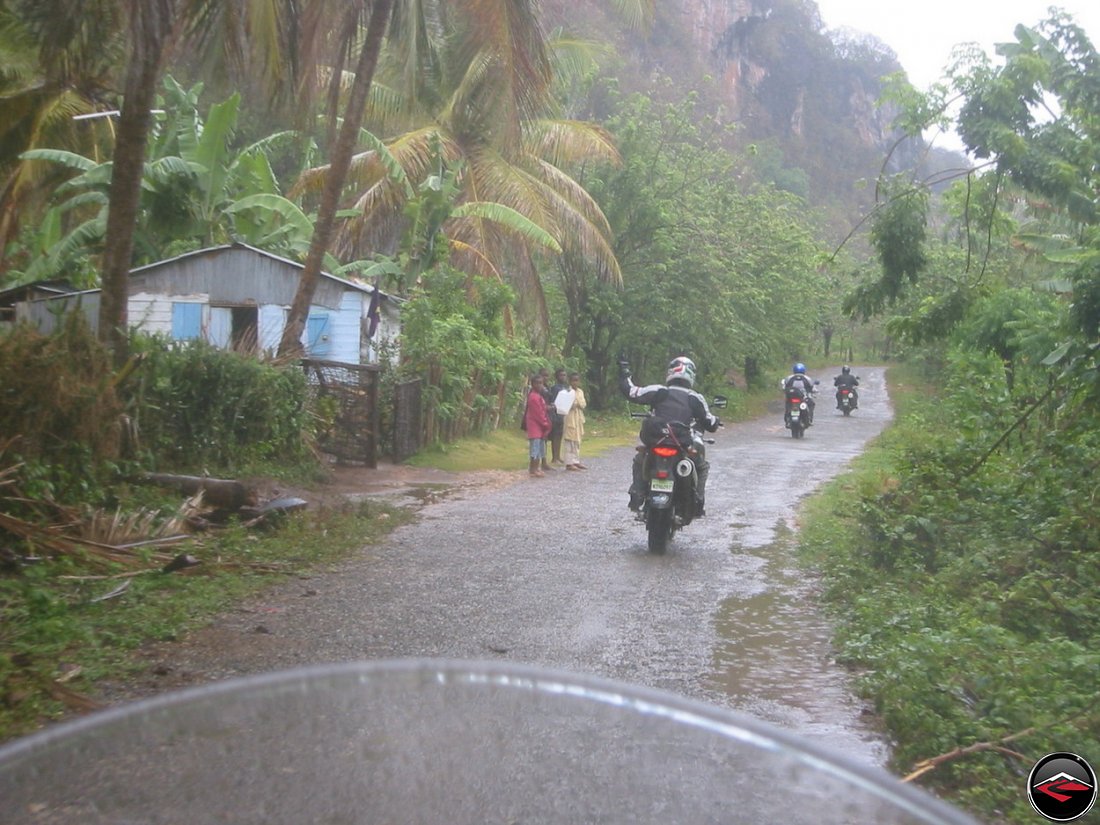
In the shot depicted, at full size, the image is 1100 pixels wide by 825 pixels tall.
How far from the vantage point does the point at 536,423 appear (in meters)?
16.9

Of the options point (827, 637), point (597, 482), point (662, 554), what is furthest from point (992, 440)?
point (597, 482)

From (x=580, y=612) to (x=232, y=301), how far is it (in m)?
11.9

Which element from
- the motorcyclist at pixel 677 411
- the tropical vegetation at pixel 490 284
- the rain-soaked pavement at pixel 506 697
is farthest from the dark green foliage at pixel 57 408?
the motorcyclist at pixel 677 411

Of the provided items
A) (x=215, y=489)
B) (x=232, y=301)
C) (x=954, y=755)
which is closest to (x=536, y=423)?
(x=232, y=301)

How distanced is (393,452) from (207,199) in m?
5.16

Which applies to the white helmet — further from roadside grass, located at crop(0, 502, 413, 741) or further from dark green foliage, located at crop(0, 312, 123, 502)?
dark green foliage, located at crop(0, 312, 123, 502)

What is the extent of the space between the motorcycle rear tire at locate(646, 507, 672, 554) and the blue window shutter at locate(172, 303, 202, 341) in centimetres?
998

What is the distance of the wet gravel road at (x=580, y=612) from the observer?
246 inches

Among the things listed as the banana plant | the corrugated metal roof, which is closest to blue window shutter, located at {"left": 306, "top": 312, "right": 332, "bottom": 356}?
the corrugated metal roof

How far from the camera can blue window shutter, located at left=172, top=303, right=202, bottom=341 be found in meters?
17.8

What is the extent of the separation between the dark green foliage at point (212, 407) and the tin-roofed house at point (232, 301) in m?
2.55

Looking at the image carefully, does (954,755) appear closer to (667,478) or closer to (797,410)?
(667,478)

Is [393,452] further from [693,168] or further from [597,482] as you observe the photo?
[693,168]

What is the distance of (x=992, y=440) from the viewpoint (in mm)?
11336
